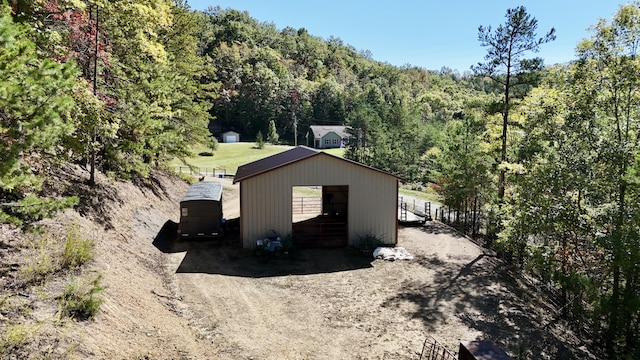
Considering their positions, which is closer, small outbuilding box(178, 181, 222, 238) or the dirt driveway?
the dirt driveway

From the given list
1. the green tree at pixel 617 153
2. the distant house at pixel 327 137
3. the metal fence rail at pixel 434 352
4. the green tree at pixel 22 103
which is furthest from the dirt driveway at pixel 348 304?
the distant house at pixel 327 137

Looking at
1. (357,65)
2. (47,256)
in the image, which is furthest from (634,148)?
(357,65)

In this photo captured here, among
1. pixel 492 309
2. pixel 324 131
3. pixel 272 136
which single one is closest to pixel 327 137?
pixel 324 131

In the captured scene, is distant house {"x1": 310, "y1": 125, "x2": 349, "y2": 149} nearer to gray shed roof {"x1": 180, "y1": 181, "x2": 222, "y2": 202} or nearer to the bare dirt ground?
gray shed roof {"x1": 180, "y1": 181, "x2": 222, "y2": 202}

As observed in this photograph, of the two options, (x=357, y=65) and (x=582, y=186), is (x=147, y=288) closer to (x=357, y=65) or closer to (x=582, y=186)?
(x=582, y=186)

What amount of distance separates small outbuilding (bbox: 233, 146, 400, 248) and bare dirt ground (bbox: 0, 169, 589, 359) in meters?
1.14

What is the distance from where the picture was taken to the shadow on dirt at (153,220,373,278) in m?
13.8

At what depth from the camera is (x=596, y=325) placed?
11.4m

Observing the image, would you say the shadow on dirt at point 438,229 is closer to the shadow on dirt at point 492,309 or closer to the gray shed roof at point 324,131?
the shadow on dirt at point 492,309

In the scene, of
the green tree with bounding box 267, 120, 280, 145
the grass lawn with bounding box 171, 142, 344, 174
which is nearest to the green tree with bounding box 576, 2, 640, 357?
the grass lawn with bounding box 171, 142, 344, 174

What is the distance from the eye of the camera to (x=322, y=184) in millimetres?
16156

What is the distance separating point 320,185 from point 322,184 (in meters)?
0.23

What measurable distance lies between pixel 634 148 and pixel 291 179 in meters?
11.3

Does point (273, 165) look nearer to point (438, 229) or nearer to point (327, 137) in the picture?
point (438, 229)
